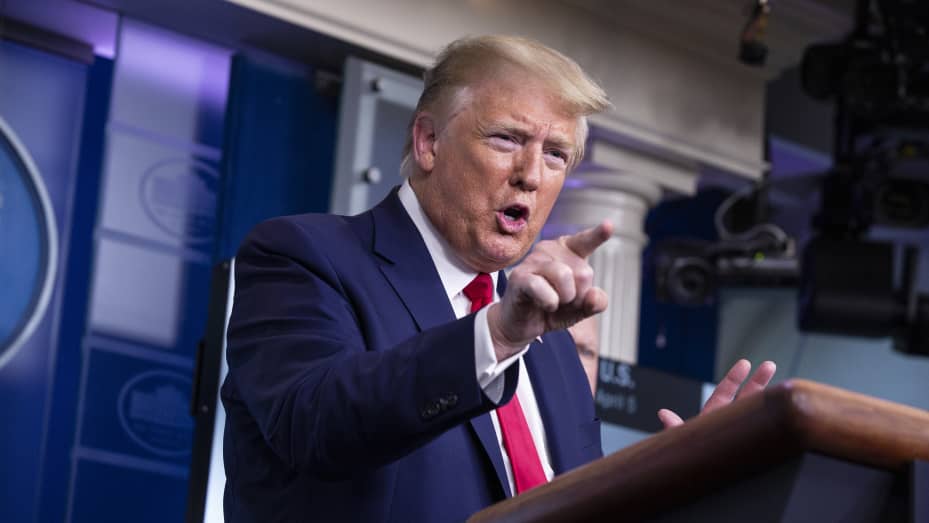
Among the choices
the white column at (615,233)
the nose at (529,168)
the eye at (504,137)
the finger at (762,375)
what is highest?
the white column at (615,233)

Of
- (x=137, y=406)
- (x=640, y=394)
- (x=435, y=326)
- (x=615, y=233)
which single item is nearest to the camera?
(x=435, y=326)

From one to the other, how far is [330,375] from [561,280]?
30 centimetres

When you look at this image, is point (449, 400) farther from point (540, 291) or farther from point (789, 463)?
point (789, 463)

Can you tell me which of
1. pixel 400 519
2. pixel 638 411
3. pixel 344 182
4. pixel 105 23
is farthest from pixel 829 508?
pixel 105 23

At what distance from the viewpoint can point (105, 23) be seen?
4.68 m

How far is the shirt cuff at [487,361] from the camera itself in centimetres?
117

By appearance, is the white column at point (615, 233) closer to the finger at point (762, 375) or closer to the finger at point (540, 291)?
the finger at point (762, 375)

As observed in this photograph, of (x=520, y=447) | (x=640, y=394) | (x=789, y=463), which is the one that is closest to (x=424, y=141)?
(x=520, y=447)

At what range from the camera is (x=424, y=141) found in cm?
193

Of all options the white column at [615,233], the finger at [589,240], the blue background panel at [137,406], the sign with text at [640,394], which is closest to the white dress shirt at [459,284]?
the finger at [589,240]

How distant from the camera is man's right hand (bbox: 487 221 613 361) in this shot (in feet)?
3.53

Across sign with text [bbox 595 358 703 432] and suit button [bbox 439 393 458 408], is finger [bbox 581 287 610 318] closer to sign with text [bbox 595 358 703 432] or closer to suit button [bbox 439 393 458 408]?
suit button [bbox 439 393 458 408]

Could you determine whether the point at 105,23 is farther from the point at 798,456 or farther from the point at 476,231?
the point at 798,456

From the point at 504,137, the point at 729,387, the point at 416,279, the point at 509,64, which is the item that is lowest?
the point at 729,387
